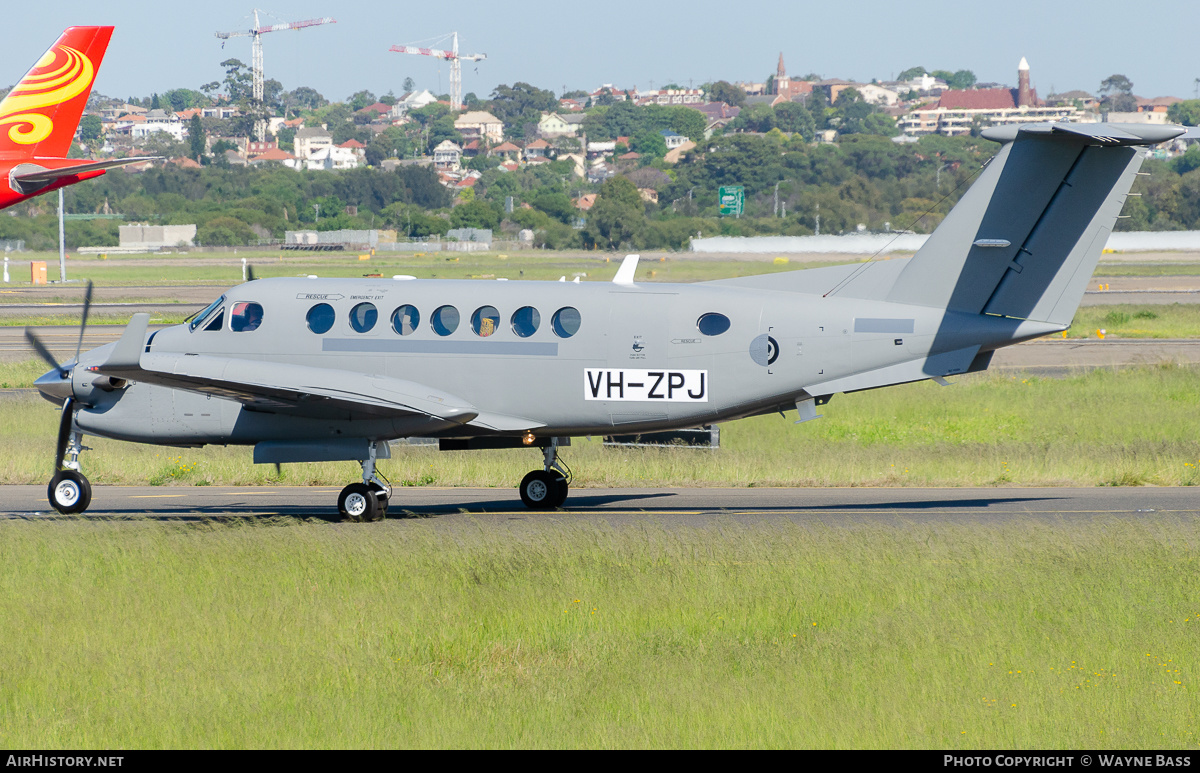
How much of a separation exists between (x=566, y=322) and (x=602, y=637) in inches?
269

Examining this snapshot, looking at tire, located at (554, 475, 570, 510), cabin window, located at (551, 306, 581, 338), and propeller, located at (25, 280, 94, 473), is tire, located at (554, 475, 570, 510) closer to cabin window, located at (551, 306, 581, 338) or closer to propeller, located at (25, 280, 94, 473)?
cabin window, located at (551, 306, 581, 338)

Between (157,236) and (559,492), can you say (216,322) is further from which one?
(157,236)

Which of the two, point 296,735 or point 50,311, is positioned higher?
point 296,735

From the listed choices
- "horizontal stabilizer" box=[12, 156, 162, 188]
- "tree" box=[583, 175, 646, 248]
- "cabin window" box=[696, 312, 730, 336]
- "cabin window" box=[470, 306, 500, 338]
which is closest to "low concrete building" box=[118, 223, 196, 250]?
"tree" box=[583, 175, 646, 248]

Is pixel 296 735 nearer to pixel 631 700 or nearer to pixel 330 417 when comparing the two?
pixel 631 700

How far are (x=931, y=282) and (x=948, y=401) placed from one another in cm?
1504

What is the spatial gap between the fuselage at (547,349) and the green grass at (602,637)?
214 centimetres

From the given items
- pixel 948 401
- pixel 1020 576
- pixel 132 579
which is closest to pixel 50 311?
pixel 948 401

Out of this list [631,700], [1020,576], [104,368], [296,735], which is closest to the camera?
[296,735]

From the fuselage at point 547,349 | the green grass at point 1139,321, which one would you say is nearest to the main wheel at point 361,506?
the fuselage at point 547,349

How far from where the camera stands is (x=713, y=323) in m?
16.2

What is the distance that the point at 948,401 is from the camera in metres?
30.3

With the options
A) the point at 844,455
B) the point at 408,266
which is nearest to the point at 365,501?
the point at 844,455

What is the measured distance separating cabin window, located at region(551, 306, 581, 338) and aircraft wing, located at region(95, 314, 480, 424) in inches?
62.3
